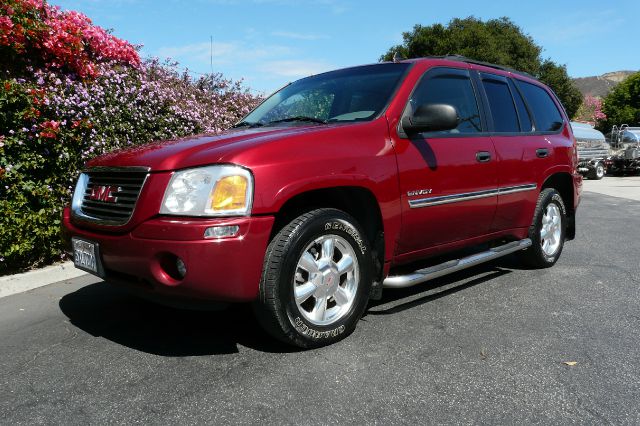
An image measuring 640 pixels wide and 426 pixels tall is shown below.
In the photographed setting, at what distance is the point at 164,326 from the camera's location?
355cm

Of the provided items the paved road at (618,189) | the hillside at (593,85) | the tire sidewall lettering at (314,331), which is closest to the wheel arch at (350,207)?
the tire sidewall lettering at (314,331)

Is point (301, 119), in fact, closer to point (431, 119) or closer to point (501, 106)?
point (431, 119)

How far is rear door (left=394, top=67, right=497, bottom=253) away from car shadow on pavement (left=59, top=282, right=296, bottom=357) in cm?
120

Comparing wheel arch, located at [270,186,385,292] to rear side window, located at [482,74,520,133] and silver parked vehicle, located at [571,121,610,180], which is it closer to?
rear side window, located at [482,74,520,133]

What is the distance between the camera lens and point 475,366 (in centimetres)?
290

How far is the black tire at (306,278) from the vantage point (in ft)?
9.31

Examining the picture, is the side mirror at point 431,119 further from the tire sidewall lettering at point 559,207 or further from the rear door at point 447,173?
the tire sidewall lettering at point 559,207

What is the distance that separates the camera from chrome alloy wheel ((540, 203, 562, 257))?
522cm

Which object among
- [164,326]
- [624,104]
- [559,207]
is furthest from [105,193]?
[624,104]

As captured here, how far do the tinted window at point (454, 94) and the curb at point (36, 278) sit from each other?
3.57m

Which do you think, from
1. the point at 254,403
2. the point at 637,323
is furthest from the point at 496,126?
the point at 254,403

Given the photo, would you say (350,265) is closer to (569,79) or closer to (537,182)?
(537,182)

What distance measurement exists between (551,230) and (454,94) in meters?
2.05

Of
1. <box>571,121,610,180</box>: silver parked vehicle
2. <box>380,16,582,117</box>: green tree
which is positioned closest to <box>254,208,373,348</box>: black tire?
<box>571,121,610,180</box>: silver parked vehicle
